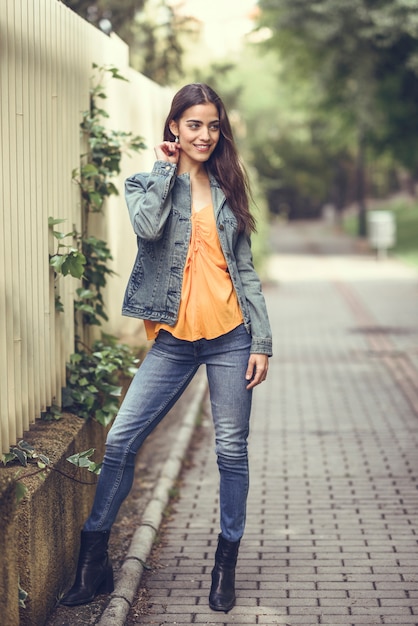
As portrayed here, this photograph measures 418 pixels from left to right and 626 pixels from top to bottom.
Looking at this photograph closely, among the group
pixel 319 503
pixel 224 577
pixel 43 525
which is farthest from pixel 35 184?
pixel 319 503

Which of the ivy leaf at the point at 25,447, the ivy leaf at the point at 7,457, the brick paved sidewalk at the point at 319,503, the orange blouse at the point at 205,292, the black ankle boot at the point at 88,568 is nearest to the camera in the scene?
the ivy leaf at the point at 7,457

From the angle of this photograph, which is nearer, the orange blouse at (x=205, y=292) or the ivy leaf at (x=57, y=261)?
the orange blouse at (x=205, y=292)

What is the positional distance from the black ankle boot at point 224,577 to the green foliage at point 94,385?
36.0 inches

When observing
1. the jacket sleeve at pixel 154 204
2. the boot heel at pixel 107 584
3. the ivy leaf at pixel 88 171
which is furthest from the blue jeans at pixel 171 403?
the ivy leaf at pixel 88 171

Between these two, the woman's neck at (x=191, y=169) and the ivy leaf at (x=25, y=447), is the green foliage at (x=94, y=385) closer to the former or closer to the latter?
the ivy leaf at (x=25, y=447)

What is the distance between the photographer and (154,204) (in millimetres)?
3922

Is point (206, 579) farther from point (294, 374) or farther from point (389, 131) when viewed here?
point (389, 131)

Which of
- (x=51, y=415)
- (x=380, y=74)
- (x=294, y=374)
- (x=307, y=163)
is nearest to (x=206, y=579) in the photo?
(x=51, y=415)

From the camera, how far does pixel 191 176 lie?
13.6 feet

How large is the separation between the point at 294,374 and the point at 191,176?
253 inches

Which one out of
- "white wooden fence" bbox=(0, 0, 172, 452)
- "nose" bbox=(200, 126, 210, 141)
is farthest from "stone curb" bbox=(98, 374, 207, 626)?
"nose" bbox=(200, 126, 210, 141)

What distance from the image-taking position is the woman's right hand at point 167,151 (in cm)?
404

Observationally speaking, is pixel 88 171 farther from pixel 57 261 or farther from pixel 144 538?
pixel 144 538

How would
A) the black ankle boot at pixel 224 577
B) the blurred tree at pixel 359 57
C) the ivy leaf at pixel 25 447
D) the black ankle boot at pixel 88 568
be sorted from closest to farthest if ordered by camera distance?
the ivy leaf at pixel 25 447 → the black ankle boot at pixel 88 568 → the black ankle boot at pixel 224 577 → the blurred tree at pixel 359 57
